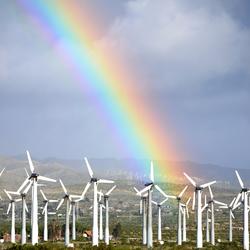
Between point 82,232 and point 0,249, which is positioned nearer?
point 0,249

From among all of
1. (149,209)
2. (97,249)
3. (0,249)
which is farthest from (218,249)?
(0,249)

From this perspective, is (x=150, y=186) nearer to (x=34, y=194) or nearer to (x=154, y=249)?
(x=154, y=249)

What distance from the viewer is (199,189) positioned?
115 m

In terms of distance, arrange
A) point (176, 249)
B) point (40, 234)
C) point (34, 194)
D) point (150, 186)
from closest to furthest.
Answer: point (34, 194)
point (176, 249)
point (150, 186)
point (40, 234)

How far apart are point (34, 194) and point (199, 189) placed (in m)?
32.8

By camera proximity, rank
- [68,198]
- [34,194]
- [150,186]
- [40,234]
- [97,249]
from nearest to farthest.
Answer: [97,249] → [34,194] → [150,186] → [68,198] → [40,234]

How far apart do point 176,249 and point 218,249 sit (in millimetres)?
10513

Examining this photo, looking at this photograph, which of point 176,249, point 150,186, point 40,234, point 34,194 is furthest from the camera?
point 40,234

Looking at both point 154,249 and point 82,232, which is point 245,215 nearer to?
point 154,249

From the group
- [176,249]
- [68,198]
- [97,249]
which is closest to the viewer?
[97,249]

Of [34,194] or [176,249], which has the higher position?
[34,194]

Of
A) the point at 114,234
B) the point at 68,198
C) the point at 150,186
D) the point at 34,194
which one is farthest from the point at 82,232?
the point at 34,194

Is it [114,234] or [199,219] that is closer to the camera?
[199,219]

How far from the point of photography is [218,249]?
112125mm
